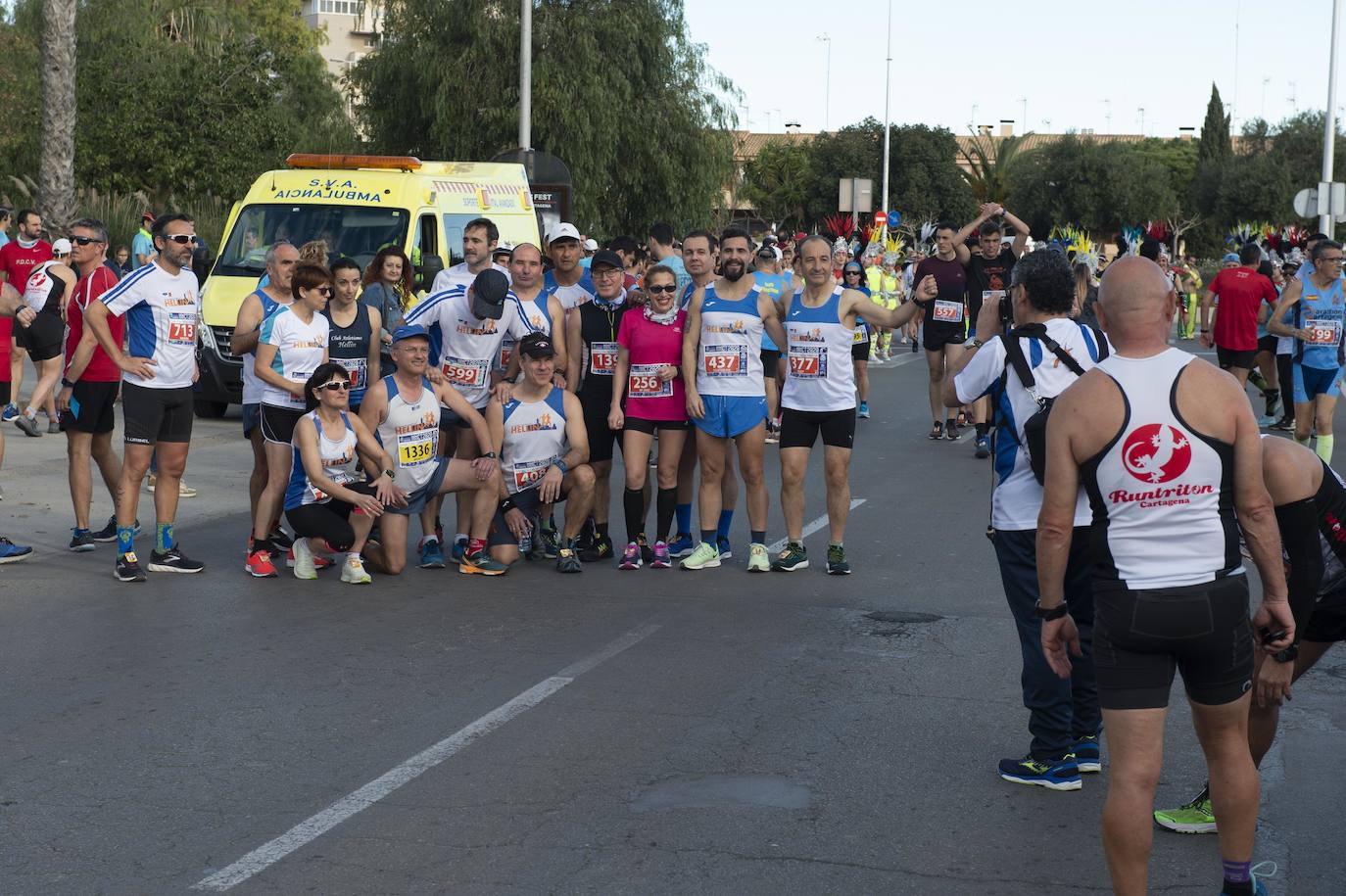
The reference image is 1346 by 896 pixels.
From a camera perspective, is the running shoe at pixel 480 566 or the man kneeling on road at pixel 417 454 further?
the running shoe at pixel 480 566

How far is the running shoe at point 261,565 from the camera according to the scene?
9.35 m

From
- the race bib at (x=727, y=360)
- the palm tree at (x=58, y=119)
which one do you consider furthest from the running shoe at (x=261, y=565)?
the palm tree at (x=58, y=119)

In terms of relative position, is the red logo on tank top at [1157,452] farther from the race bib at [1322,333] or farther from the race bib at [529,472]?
the race bib at [1322,333]

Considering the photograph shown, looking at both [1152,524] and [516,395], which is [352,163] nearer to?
[516,395]

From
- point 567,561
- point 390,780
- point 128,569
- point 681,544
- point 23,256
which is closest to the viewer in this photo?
point 390,780

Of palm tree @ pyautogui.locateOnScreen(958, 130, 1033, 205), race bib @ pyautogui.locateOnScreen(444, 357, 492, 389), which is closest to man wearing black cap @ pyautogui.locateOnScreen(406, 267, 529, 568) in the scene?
race bib @ pyautogui.locateOnScreen(444, 357, 492, 389)

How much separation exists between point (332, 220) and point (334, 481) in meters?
8.89

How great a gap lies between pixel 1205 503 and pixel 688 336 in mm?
5736

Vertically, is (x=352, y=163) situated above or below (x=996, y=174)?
below

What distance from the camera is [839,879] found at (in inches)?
187

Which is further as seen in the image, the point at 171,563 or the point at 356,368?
the point at 356,368

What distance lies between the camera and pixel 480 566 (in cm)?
952

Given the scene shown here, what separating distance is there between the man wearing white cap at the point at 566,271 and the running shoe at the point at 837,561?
7.58 ft

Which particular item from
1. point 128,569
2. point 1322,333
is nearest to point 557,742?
point 128,569
